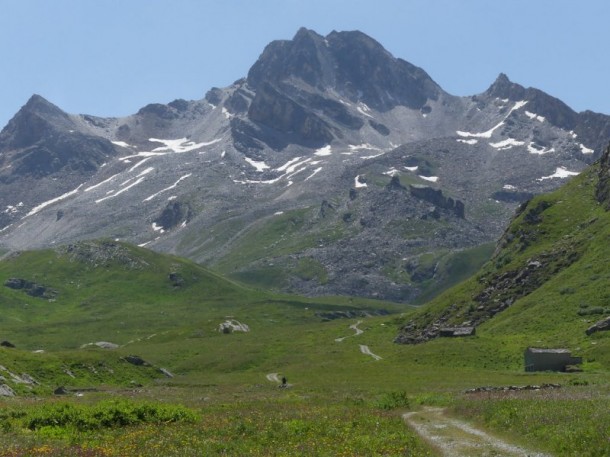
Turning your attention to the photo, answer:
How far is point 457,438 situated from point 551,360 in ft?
187

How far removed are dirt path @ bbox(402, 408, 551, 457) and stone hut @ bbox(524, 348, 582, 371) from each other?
45.3 meters

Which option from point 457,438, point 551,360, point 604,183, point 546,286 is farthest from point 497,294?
point 457,438

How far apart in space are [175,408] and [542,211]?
145 meters

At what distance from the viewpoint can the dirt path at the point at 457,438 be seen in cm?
2950

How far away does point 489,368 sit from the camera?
9644 centimetres

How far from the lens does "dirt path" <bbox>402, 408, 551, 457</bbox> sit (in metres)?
29.5

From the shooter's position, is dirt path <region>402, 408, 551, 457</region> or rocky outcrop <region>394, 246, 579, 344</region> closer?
dirt path <region>402, 408, 551, 457</region>

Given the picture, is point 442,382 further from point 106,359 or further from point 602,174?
point 602,174

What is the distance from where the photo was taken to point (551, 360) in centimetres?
8675

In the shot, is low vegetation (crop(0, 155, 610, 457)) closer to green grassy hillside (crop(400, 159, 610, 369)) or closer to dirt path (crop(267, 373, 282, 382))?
green grassy hillside (crop(400, 159, 610, 369))

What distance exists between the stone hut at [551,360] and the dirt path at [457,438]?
45.3m

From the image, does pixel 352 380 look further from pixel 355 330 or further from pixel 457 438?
pixel 355 330

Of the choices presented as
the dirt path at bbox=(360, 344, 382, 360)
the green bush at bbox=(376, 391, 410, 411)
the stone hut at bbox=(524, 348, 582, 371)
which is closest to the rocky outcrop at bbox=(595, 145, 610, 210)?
the dirt path at bbox=(360, 344, 382, 360)

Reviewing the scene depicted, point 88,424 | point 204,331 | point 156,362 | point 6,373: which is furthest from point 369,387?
point 204,331
